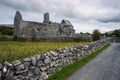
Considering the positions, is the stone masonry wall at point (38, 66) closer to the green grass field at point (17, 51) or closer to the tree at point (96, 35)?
the green grass field at point (17, 51)

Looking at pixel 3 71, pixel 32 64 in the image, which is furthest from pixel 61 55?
pixel 3 71

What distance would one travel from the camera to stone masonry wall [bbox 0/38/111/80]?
760 centimetres

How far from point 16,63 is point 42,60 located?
7.66ft

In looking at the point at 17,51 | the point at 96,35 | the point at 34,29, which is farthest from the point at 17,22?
the point at 17,51

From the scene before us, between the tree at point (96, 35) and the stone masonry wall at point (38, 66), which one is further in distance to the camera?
the tree at point (96, 35)

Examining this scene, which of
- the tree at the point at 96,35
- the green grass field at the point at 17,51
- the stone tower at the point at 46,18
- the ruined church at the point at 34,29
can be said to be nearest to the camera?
the green grass field at the point at 17,51

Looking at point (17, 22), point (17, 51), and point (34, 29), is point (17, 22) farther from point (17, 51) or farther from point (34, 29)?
point (17, 51)

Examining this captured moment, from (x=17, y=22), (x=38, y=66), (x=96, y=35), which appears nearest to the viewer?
(x=38, y=66)

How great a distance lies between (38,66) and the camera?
9.70m

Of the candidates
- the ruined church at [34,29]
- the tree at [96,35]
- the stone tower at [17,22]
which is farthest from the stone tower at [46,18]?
the tree at [96,35]

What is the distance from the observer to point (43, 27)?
81438 millimetres

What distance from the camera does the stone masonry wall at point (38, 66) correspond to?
7595 mm

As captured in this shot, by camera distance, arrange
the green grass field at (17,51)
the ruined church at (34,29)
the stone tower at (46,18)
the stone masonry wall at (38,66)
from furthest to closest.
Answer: the stone tower at (46,18), the ruined church at (34,29), the green grass field at (17,51), the stone masonry wall at (38,66)

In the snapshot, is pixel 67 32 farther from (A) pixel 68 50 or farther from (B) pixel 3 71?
(B) pixel 3 71
